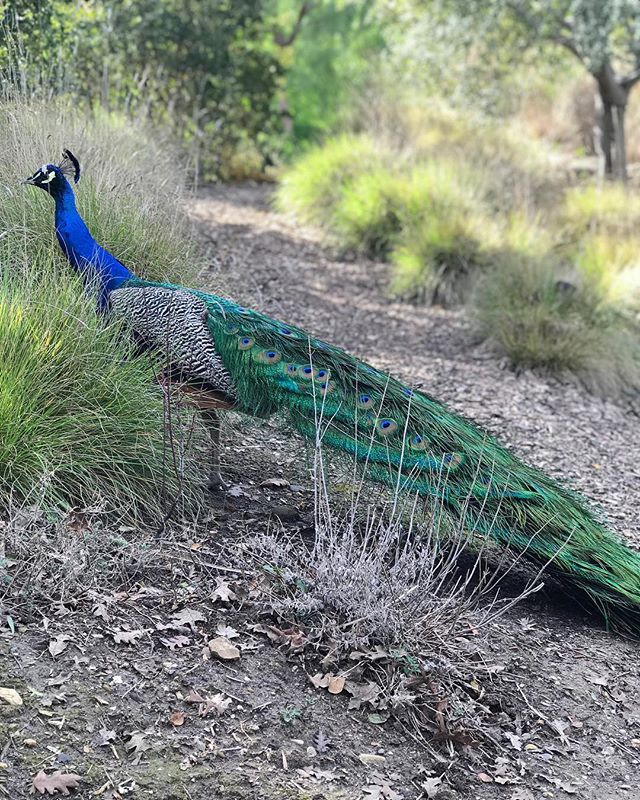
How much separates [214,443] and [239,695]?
1348mm

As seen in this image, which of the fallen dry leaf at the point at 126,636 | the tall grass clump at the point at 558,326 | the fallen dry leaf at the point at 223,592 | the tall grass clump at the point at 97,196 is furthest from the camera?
the tall grass clump at the point at 558,326

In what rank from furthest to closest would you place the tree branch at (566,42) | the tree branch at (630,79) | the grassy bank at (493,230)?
the tree branch at (630,79) < the tree branch at (566,42) < the grassy bank at (493,230)

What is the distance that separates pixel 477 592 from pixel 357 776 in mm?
1234

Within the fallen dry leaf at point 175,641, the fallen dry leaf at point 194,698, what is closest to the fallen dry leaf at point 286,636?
the fallen dry leaf at point 175,641

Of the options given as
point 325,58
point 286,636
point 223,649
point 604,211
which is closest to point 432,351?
point 604,211

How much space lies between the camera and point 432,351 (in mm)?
7586

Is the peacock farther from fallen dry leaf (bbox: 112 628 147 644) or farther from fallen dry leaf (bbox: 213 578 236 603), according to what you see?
fallen dry leaf (bbox: 112 628 147 644)

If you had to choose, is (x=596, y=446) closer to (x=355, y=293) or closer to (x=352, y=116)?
(x=355, y=293)

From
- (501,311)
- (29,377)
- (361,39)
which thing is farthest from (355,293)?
(361,39)

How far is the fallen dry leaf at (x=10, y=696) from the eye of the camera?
3.11m

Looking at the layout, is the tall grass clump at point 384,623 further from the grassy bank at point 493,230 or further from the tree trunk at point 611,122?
the tree trunk at point 611,122

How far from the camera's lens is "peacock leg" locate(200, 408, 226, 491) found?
4.44 metres

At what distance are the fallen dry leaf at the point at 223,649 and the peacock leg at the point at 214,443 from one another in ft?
3.33

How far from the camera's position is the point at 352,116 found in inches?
478
